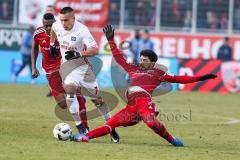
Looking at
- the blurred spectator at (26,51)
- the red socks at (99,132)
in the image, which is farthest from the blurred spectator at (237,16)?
the red socks at (99,132)

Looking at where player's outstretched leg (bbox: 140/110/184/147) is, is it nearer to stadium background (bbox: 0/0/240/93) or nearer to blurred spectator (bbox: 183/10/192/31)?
stadium background (bbox: 0/0/240/93)

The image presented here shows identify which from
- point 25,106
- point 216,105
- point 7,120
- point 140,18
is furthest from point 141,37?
point 7,120

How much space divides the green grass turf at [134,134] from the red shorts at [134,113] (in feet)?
1.24

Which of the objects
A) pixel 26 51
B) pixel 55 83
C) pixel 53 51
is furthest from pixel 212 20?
pixel 53 51

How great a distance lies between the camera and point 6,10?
112 ft

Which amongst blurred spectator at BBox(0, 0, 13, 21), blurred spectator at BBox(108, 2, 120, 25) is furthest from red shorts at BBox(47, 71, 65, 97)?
blurred spectator at BBox(0, 0, 13, 21)

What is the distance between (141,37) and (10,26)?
5676 mm

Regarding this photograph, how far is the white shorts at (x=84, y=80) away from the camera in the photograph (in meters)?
14.3

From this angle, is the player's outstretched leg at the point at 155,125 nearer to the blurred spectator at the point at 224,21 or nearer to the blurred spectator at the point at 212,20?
the blurred spectator at the point at 224,21

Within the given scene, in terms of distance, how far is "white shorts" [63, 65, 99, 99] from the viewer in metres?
14.3

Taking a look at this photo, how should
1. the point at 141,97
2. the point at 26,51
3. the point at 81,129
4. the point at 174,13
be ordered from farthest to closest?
1. the point at 174,13
2. the point at 26,51
3. the point at 81,129
4. the point at 141,97

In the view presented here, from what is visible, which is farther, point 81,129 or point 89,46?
point 81,129

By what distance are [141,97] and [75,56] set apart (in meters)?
1.41

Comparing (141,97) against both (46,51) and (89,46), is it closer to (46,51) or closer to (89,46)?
(89,46)
